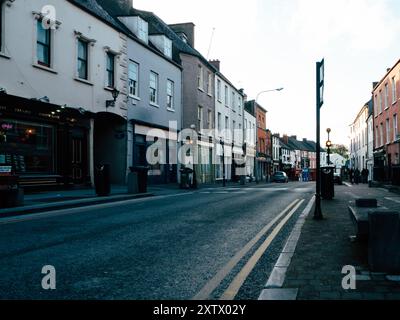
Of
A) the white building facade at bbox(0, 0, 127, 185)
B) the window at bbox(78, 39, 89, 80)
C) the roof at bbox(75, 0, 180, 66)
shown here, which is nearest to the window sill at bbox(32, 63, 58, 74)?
the white building facade at bbox(0, 0, 127, 185)

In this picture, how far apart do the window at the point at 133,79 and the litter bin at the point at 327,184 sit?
11.9 metres

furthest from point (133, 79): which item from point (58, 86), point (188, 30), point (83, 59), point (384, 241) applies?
point (384, 241)

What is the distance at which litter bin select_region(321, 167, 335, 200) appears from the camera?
15.4 metres

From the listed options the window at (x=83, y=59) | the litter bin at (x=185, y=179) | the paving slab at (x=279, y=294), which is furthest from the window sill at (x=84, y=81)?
the paving slab at (x=279, y=294)

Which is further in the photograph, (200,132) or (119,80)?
(200,132)

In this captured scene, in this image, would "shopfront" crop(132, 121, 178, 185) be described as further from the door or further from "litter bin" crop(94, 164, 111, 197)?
"litter bin" crop(94, 164, 111, 197)

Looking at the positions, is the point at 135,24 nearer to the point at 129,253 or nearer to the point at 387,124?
the point at 129,253

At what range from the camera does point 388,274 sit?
14.2 feet

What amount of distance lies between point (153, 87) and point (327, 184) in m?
13.9

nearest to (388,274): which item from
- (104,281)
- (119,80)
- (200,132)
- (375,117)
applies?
(104,281)

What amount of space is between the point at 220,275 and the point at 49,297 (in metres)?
1.87

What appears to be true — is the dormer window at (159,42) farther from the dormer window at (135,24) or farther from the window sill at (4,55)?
the window sill at (4,55)

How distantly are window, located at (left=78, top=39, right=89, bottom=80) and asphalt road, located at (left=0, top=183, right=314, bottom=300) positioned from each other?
33.0ft

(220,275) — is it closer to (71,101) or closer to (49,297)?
(49,297)
